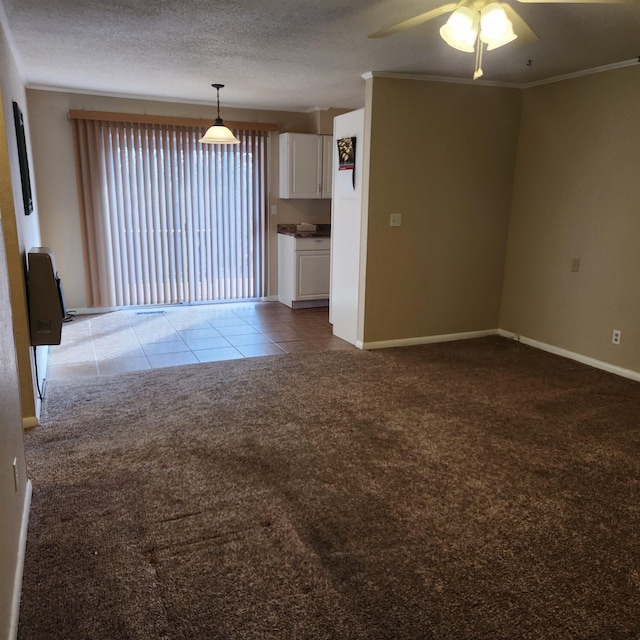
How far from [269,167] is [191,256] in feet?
4.77

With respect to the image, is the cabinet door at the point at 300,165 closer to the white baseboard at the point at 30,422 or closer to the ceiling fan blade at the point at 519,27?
the ceiling fan blade at the point at 519,27

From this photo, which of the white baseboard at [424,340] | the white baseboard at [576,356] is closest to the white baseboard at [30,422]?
the white baseboard at [424,340]

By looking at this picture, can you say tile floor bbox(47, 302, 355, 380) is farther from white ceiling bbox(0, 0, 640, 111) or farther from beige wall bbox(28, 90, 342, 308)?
white ceiling bbox(0, 0, 640, 111)

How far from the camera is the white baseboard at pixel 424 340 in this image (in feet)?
16.4

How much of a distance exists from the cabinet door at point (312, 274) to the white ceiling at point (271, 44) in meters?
1.92

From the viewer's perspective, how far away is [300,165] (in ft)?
21.5

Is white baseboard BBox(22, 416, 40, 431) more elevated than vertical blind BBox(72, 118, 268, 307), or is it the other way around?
vertical blind BBox(72, 118, 268, 307)

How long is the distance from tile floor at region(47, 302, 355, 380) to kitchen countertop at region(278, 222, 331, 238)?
0.89m

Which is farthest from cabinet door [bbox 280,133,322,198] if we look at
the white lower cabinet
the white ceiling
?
the white ceiling

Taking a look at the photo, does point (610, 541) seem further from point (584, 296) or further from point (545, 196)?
point (545, 196)

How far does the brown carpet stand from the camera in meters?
1.84

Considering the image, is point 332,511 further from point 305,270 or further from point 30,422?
point 305,270

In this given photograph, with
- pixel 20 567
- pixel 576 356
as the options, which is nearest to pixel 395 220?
pixel 576 356

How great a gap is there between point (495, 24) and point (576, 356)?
10.7 ft
